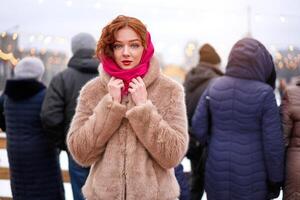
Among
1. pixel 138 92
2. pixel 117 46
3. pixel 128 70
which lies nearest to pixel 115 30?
pixel 117 46

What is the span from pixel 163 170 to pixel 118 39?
0.63 metres

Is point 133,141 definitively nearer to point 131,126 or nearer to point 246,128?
point 131,126

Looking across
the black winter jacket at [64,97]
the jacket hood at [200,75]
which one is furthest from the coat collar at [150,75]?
the jacket hood at [200,75]

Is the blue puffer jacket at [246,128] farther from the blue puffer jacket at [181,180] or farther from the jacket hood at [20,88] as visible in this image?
the jacket hood at [20,88]

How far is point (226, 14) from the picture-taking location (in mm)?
9992

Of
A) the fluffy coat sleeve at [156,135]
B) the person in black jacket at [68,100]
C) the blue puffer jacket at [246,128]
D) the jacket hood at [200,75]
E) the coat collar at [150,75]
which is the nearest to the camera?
the fluffy coat sleeve at [156,135]

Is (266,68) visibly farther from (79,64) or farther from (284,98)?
(79,64)

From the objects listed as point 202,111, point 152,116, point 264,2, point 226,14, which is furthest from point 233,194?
point 226,14

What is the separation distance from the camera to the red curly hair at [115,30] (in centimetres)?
189

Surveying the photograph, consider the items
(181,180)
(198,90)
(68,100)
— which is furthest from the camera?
(198,90)

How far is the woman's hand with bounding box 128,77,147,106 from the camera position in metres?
1.86

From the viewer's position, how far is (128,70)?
6.20 feet

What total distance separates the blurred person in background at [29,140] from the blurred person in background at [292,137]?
1899mm

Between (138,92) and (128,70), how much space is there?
110mm
